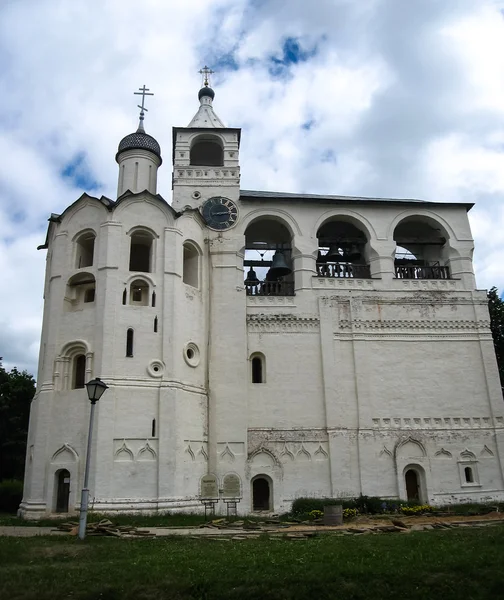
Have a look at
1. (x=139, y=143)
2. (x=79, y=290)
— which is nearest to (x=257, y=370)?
(x=79, y=290)

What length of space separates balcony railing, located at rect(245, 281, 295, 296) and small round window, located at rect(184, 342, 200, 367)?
425 cm

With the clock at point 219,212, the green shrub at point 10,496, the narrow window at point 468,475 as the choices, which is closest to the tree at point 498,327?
the narrow window at point 468,475

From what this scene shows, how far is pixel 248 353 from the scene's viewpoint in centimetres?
2369

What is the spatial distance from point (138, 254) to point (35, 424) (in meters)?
8.78

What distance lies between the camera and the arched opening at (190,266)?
930 inches


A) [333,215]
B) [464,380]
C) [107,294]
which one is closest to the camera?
[107,294]

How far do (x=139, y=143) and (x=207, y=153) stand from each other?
4.70m

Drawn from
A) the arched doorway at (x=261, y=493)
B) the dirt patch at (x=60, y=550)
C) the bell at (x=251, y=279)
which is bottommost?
the dirt patch at (x=60, y=550)

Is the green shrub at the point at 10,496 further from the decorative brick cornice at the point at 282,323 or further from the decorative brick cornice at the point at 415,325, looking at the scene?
the decorative brick cornice at the point at 415,325

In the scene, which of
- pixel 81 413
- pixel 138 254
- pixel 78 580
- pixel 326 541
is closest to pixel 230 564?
pixel 78 580

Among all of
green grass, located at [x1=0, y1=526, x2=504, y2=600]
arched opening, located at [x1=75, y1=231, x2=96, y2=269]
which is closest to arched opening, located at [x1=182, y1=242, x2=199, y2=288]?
arched opening, located at [x1=75, y1=231, x2=96, y2=269]

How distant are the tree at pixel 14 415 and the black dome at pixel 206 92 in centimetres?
2036

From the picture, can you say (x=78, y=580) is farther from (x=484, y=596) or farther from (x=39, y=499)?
(x=39, y=499)

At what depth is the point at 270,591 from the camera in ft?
26.3
